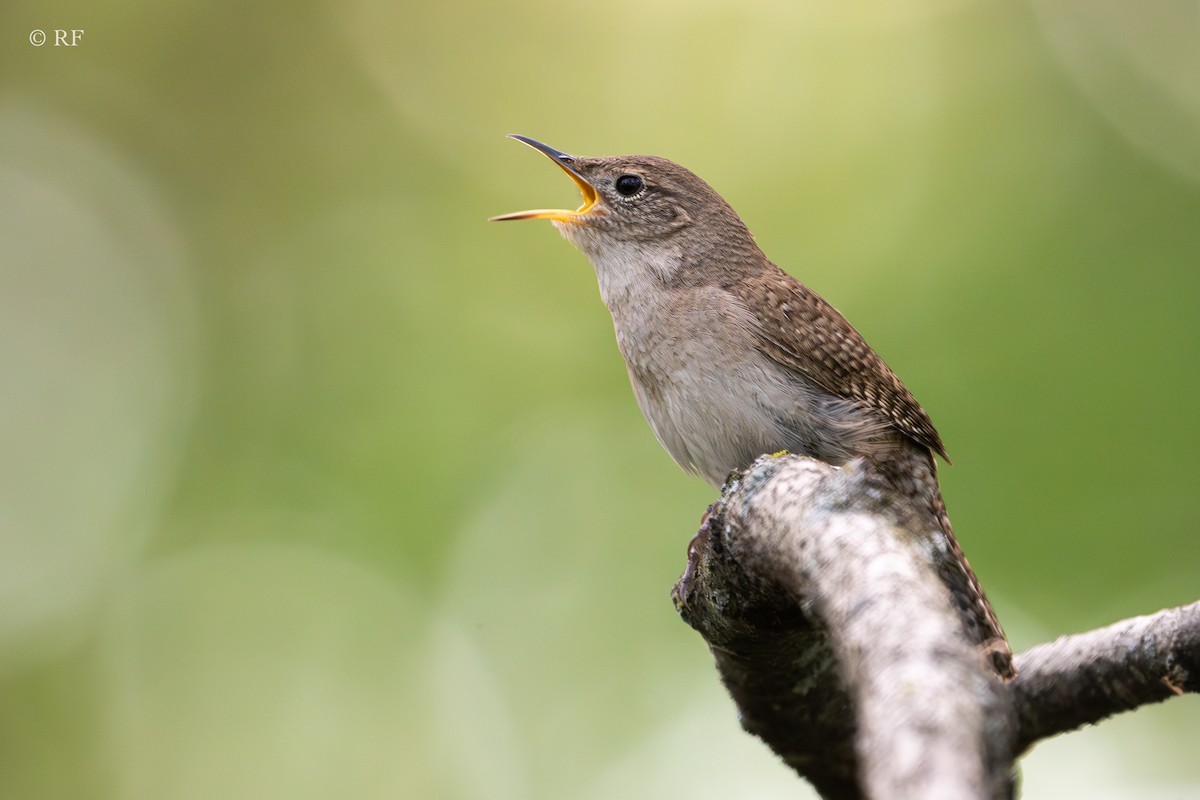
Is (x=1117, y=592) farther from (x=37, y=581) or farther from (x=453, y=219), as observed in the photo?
(x=37, y=581)

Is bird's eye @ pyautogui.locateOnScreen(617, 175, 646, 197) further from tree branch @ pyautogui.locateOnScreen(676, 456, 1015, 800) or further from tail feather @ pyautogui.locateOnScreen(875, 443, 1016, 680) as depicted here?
tree branch @ pyautogui.locateOnScreen(676, 456, 1015, 800)

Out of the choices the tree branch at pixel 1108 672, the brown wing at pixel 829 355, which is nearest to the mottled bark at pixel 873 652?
the tree branch at pixel 1108 672

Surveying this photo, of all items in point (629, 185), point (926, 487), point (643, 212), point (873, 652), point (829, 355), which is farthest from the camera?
point (629, 185)

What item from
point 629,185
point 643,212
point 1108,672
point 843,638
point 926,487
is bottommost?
point 1108,672

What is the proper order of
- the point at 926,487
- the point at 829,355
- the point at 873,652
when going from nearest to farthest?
the point at 873,652
the point at 926,487
the point at 829,355

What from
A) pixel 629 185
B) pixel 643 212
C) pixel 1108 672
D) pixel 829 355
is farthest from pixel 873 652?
pixel 629 185

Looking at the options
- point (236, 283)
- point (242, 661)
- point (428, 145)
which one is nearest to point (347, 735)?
point (242, 661)

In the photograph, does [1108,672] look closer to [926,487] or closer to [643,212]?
[926,487]
